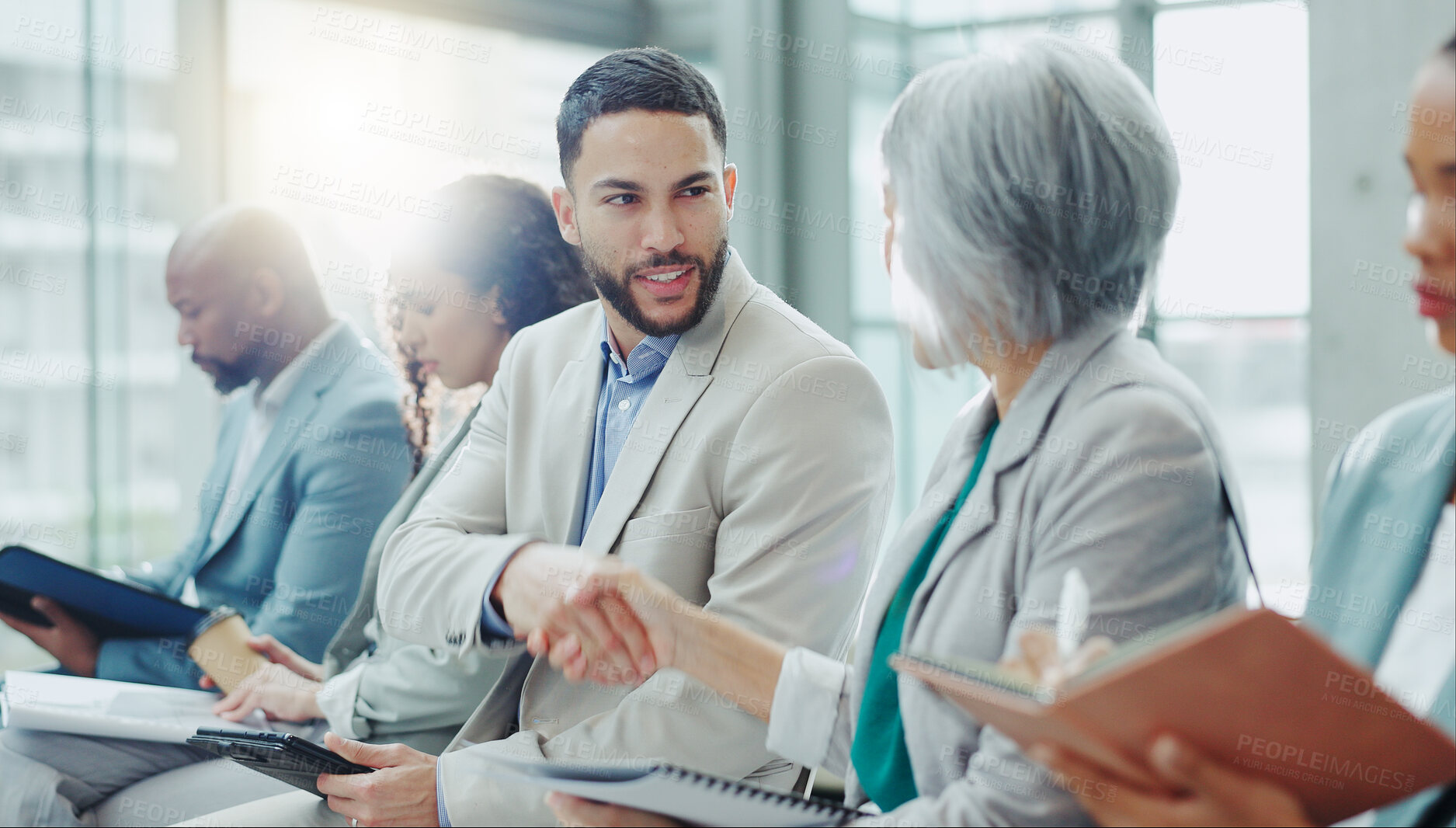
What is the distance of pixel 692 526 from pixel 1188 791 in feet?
2.74

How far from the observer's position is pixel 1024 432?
111 centimetres

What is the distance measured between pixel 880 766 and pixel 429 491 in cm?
98

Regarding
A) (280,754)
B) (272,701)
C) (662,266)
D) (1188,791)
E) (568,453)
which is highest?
(662,266)

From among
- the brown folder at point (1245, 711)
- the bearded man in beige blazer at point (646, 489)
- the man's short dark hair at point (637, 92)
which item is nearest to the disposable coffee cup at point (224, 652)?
the bearded man in beige blazer at point (646, 489)

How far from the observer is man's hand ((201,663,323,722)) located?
1981 mm

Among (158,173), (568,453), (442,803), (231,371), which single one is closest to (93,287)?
(158,173)

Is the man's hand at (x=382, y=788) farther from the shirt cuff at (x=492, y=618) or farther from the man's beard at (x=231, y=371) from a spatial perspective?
the man's beard at (x=231, y=371)

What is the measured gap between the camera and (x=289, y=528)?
233cm

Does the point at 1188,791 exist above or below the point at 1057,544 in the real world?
below

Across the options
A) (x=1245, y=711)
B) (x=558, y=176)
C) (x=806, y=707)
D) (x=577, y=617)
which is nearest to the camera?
(x=1245, y=711)

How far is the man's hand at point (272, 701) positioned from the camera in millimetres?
1981

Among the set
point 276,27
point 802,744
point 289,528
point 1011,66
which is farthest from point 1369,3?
point 276,27

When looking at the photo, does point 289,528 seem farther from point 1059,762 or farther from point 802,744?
point 1059,762

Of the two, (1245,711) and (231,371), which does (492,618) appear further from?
(231,371)
